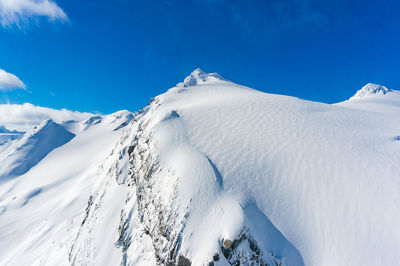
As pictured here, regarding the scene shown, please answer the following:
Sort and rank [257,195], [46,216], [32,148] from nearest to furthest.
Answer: [257,195], [46,216], [32,148]

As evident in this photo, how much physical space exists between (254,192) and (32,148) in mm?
162347

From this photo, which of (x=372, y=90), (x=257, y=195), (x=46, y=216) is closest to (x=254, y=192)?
(x=257, y=195)

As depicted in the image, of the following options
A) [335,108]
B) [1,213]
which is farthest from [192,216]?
[1,213]

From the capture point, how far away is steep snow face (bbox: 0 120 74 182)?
358ft

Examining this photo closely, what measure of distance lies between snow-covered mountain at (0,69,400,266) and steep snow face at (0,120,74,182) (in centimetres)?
12599

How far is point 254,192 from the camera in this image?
395 inches

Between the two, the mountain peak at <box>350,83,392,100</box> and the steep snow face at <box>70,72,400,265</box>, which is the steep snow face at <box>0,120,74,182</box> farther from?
the mountain peak at <box>350,83,392,100</box>

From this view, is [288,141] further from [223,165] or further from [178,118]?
[178,118]

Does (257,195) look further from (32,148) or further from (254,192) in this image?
(32,148)

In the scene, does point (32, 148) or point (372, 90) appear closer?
point (372, 90)

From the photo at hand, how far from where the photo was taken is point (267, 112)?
714 inches

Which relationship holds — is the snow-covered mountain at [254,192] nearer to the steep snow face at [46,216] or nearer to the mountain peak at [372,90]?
the steep snow face at [46,216]

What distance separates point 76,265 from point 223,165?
50.3 feet

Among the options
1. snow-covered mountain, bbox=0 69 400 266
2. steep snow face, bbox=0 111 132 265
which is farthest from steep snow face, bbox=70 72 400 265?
steep snow face, bbox=0 111 132 265
